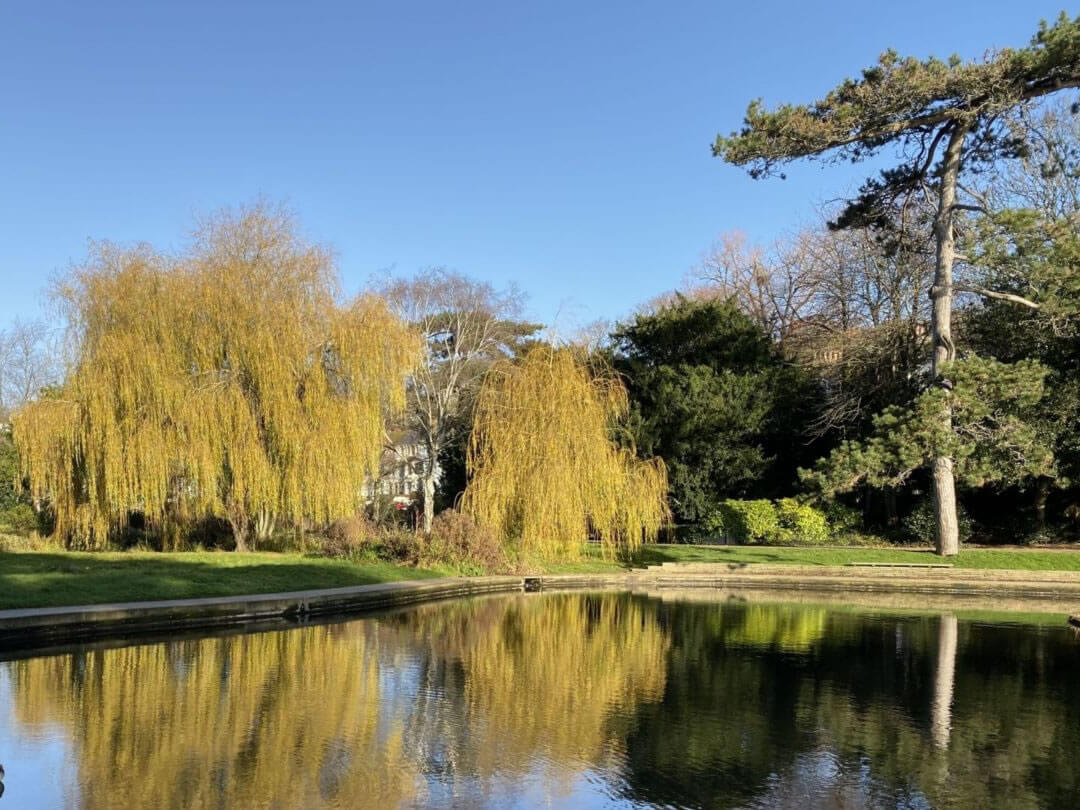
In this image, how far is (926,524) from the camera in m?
30.4

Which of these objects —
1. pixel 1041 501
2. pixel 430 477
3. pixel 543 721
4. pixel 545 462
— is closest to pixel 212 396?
pixel 545 462

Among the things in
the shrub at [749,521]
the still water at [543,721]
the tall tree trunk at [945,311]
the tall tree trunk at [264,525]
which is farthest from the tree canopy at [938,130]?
the tall tree trunk at [264,525]

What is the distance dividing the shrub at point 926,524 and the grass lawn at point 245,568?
11.8ft

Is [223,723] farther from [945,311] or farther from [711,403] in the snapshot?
[711,403]

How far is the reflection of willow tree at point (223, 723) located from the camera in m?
6.69

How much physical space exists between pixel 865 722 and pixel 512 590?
1425 cm

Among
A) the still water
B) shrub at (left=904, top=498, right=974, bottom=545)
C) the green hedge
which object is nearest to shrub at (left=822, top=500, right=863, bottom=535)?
the green hedge

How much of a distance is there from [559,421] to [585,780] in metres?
16.4

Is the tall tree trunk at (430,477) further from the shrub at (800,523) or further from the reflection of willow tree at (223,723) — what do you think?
the reflection of willow tree at (223,723)

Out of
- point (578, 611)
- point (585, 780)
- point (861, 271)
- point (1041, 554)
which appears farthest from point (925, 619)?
point (861, 271)

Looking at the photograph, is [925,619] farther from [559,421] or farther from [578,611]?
[559,421]

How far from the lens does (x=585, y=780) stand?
709cm

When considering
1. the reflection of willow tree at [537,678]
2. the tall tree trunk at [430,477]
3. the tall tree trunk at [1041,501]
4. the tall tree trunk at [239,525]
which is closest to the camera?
the reflection of willow tree at [537,678]

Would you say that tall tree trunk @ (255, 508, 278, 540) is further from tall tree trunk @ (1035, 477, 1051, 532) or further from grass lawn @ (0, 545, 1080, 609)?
tall tree trunk @ (1035, 477, 1051, 532)
